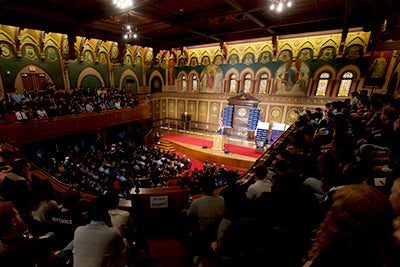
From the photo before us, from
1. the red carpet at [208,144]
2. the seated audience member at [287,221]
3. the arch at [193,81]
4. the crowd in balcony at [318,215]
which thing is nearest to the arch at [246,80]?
the arch at [193,81]

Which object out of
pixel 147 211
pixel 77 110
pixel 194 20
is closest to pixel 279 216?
pixel 147 211

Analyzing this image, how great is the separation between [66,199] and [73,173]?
6.00 m

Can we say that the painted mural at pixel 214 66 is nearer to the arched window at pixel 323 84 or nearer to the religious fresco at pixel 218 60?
the religious fresco at pixel 218 60

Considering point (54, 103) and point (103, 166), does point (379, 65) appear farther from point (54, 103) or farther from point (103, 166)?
point (54, 103)

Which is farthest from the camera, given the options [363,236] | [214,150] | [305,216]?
[214,150]

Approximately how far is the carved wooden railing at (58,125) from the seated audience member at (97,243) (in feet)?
23.5

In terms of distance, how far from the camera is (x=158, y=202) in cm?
349

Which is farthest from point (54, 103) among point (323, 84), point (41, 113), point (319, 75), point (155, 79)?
point (323, 84)

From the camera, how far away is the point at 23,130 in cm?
847

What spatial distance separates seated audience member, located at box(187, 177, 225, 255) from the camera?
8.21ft

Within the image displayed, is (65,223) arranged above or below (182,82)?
below

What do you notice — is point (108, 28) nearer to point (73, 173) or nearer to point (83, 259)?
point (73, 173)

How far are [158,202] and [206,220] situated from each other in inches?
50.8

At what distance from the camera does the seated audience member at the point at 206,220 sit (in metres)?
2.50
